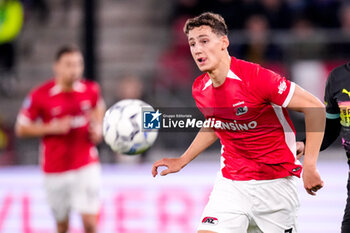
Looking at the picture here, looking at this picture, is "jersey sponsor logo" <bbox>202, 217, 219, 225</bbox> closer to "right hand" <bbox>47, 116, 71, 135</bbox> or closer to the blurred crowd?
"right hand" <bbox>47, 116, 71, 135</bbox>

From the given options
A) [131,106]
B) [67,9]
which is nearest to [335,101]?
[131,106]

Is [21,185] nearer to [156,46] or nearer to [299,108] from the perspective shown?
[156,46]

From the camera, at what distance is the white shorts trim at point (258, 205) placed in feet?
13.0

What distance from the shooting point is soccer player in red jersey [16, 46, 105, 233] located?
263 inches

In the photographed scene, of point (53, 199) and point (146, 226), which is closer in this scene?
point (53, 199)

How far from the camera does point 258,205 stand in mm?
4004

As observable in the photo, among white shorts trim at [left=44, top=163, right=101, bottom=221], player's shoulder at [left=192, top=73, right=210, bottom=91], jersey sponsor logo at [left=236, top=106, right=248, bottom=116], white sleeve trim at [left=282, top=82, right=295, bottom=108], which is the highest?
white sleeve trim at [left=282, top=82, right=295, bottom=108]

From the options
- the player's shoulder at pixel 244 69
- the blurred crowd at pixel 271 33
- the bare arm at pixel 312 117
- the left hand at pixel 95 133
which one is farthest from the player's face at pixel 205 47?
the blurred crowd at pixel 271 33

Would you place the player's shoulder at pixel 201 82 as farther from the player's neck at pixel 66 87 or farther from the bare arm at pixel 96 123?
the player's neck at pixel 66 87

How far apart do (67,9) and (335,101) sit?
7.22 meters

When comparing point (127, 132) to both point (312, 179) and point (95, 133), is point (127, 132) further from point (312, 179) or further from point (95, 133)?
point (95, 133)

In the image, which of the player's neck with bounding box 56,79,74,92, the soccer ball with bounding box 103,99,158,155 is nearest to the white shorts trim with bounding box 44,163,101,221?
the player's neck with bounding box 56,79,74,92

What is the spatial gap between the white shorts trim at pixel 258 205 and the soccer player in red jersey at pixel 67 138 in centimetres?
286

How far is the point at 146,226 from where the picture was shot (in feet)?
24.7
